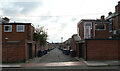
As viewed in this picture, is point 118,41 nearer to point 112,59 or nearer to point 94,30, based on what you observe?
point 112,59

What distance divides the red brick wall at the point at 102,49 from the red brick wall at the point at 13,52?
8655 mm

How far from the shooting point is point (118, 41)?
16.1 meters

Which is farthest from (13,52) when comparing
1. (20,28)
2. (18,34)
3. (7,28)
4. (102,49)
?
(102,49)

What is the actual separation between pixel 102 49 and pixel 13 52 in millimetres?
11929

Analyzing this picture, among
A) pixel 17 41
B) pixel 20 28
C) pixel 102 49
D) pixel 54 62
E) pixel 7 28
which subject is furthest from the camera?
pixel 7 28

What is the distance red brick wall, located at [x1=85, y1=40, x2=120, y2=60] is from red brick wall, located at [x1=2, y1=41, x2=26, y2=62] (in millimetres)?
8655

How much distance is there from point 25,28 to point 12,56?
7.87 metres

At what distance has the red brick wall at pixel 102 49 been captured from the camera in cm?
1573

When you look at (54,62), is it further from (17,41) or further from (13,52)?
(17,41)

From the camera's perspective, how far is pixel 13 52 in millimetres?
15266

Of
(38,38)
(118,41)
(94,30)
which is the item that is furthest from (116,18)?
(38,38)

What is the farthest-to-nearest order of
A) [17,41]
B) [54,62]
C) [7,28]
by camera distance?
1. [7,28]
2. [17,41]
3. [54,62]

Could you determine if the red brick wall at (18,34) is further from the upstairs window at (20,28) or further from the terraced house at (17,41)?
the upstairs window at (20,28)

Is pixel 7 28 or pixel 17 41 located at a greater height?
pixel 7 28
